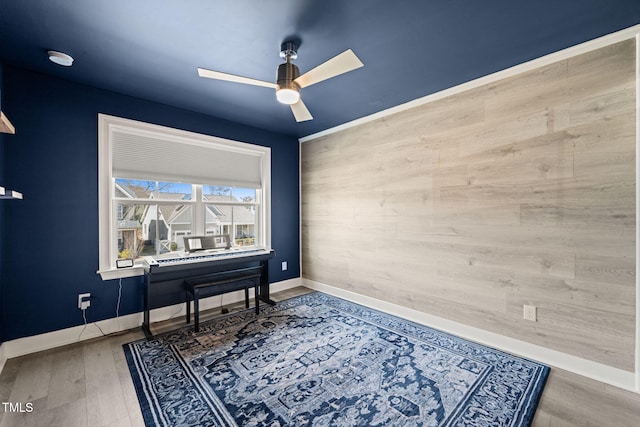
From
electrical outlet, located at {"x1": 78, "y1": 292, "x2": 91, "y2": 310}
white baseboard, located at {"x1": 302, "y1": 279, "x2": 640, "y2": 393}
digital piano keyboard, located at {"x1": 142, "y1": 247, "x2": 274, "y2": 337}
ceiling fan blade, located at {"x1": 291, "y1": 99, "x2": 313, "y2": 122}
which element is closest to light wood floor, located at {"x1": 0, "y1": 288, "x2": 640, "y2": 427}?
white baseboard, located at {"x1": 302, "y1": 279, "x2": 640, "y2": 393}

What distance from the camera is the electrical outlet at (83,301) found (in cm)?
260

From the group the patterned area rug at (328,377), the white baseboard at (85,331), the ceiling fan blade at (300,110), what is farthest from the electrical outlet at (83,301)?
the ceiling fan blade at (300,110)

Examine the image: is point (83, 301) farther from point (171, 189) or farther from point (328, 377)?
point (328, 377)

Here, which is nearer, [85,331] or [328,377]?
[328,377]

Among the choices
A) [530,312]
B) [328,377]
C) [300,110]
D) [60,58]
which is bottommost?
[328,377]

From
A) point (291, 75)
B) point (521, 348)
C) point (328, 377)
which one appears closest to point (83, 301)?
point (328, 377)

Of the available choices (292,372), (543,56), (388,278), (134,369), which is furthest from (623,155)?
(134,369)

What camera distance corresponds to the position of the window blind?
292cm

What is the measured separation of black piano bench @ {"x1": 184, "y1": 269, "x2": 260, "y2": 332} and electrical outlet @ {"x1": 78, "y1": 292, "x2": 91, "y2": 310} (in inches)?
34.6

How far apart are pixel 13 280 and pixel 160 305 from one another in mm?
1237

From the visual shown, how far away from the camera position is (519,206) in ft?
7.60

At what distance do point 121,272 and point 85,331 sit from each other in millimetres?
608

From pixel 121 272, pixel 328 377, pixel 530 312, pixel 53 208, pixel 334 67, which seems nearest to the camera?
pixel 334 67

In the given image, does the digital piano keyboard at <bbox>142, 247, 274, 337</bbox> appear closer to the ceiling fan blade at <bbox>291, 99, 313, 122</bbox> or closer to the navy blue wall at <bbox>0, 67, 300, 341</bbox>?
the navy blue wall at <bbox>0, 67, 300, 341</bbox>
